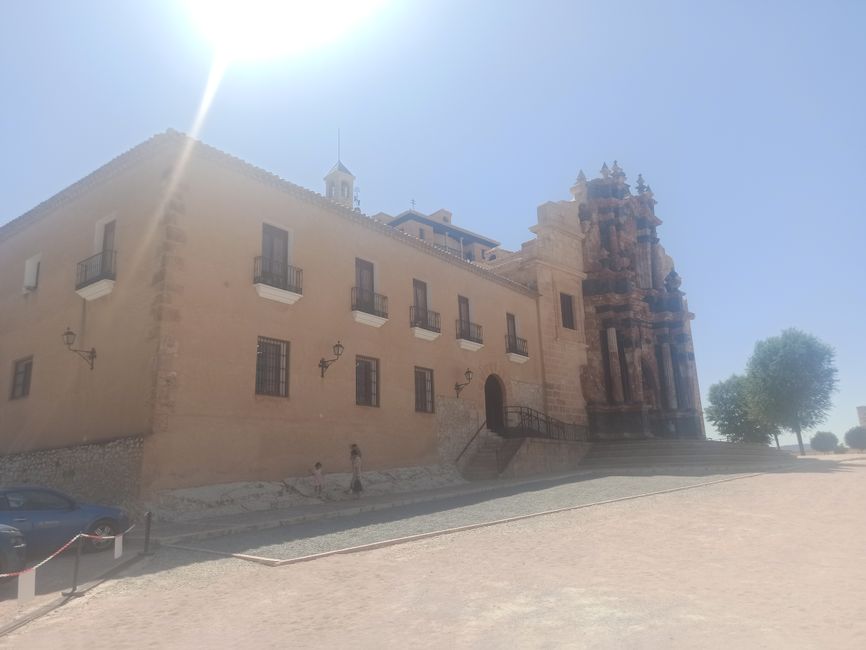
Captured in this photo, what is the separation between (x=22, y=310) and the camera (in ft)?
55.0

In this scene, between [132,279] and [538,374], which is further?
[538,374]

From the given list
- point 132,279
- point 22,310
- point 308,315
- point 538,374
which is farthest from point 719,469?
point 22,310

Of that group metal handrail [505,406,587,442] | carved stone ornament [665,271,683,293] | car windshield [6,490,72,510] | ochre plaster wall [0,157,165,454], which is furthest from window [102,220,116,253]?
carved stone ornament [665,271,683,293]

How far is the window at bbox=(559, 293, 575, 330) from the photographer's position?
2689 centimetres

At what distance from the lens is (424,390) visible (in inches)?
747

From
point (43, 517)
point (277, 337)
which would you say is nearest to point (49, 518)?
point (43, 517)

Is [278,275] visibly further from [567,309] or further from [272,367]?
[567,309]

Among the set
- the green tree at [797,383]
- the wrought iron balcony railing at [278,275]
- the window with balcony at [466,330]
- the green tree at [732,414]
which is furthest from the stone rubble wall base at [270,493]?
the green tree at [732,414]

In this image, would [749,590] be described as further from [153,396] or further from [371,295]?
[371,295]

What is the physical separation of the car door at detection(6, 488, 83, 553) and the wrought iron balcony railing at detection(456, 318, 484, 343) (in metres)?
13.0

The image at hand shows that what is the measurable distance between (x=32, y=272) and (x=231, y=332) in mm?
7166

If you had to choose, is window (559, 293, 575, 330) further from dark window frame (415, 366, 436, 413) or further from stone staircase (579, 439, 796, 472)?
dark window frame (415, 366, 436, 413)

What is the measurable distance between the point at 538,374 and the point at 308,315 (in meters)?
11.7

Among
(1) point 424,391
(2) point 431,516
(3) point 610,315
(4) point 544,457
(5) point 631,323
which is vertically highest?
(3) point 610,315
